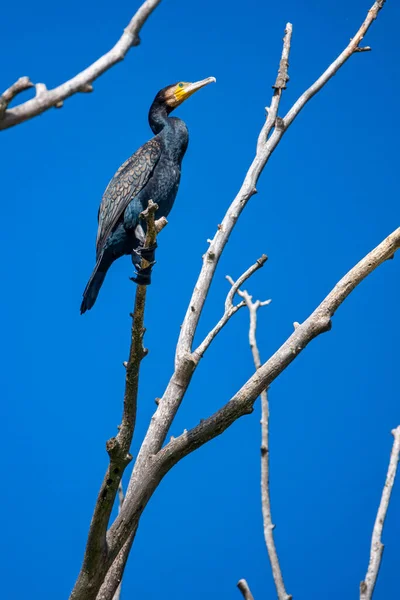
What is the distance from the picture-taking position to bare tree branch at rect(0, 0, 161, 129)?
3.49ft

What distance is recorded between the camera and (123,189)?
10.9 feet

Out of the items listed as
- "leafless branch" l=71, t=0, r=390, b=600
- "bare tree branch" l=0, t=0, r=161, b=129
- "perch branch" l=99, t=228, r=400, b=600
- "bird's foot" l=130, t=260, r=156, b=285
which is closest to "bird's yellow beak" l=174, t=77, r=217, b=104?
"bird's foot" l=130, t=260, r=156, b=285

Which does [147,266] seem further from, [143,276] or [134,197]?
[134,197]

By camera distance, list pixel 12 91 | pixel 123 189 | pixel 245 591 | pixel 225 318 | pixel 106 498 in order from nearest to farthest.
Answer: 1. pixel 12 91
2. pixel 106 498
3. pixel 245 591
4. pixel 225 318
5. pixel 123 189

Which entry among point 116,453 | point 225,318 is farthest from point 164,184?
point 116,453

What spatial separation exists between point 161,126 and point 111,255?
750 millimetres

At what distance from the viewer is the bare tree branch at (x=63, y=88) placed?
106 cm

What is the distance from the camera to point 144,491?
6.39 ft

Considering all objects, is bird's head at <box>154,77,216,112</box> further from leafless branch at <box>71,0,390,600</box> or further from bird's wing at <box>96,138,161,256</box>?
leafless branch at <box>71,0,390,600</box>

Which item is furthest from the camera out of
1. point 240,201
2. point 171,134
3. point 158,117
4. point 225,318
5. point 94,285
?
point 158,117

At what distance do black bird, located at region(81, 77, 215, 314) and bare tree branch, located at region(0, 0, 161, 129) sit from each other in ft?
6.43

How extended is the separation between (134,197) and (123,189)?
0.07 meters

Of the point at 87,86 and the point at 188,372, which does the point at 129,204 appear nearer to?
the point at 188,372

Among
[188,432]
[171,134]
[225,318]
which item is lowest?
[188,432]
